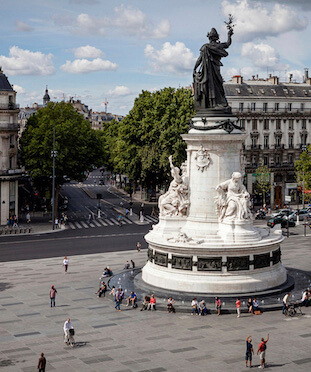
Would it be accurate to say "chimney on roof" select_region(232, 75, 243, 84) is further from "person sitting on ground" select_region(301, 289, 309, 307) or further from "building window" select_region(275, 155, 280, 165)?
"person sitting on ground" select_region(301, 289, 309, 307)

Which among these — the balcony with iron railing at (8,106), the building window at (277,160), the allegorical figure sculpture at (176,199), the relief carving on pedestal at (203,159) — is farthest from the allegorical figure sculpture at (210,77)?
the building window at (277,160)

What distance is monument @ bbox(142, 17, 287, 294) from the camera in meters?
37.7

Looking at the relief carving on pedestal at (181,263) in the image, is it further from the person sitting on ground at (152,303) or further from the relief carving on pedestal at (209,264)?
the person sitting on ground at (152,303)

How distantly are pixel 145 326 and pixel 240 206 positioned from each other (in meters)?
9.69

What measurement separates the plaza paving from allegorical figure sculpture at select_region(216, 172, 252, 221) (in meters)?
5.40

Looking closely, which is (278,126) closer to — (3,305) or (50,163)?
(50,163)

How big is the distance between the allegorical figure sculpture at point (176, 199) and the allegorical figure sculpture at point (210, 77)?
4672mm

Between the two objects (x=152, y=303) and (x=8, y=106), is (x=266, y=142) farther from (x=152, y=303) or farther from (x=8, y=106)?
(x=152, y=303)

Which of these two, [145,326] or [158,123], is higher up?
[158,123]

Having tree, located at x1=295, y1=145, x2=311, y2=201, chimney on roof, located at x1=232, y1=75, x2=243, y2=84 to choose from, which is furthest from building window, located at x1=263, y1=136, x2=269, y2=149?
tree, located at x1=295, y1=145, x2=311, y2=201

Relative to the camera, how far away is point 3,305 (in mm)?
37312

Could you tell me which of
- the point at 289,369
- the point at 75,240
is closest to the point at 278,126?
the point at 75,240

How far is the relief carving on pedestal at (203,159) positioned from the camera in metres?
39.8

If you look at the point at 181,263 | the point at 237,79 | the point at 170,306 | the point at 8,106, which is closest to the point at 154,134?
the point at 8,106
